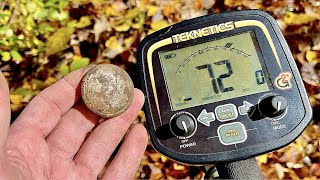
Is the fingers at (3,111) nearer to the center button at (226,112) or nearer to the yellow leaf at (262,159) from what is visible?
the center button at (226,112)

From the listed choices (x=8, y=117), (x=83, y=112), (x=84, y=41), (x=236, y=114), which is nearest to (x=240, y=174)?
(x=236, y=114)

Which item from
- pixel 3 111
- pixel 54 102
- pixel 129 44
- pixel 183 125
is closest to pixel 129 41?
pixel 129 44

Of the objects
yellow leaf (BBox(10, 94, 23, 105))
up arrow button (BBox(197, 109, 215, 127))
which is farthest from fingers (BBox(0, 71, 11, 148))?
yellow leaf (BBox(10, 94, 23, 105))

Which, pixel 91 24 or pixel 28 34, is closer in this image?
pixel 28 34

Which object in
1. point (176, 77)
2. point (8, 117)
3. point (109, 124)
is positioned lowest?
point (109, 124)

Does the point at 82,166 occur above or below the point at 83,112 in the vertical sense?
below

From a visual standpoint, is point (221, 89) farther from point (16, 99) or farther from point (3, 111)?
point (16, 99)

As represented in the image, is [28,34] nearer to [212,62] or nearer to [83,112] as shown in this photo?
[83,112]
